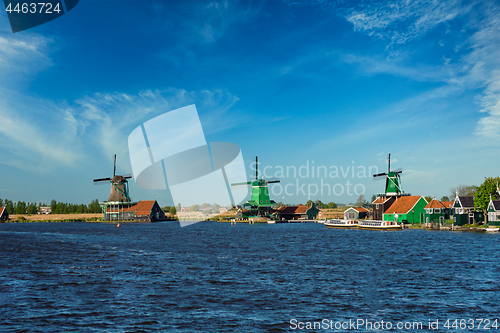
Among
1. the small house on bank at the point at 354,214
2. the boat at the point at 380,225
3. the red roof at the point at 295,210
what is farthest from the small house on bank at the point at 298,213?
the boat at the point at 380,225

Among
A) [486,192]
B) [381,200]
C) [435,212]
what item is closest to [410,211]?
[435,212]

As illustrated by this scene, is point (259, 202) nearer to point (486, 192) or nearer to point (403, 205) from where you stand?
point (403, 205)

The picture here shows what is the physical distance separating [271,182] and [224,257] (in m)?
107

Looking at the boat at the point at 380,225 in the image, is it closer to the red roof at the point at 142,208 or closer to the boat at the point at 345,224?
the boat at the point at 345,224

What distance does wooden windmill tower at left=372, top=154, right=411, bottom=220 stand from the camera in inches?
3819

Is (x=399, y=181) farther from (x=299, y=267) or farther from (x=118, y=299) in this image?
(x=118, y=299)

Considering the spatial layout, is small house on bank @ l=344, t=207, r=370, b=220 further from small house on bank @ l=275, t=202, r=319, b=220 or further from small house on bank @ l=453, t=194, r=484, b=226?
small house on bank @ l=453, t=194, r=484, b=226

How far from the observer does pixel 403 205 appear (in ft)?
302

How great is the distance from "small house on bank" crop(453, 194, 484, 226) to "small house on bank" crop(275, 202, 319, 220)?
225 feet

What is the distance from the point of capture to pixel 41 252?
4109cm

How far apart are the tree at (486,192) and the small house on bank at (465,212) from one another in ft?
19.0

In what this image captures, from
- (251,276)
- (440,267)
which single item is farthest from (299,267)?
(440,267)

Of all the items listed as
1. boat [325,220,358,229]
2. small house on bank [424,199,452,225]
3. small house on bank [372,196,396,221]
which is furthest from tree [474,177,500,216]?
boat [325,220,358,229]

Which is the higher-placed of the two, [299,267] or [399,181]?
[399,181]
